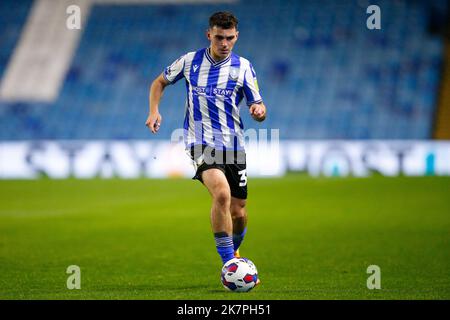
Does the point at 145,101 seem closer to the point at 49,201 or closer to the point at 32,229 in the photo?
the point at 49,201

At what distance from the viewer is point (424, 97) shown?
1065 inches

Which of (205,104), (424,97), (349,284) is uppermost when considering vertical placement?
(424,97)

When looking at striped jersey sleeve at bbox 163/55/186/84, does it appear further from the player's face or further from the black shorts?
the black shorts

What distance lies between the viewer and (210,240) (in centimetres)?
1145

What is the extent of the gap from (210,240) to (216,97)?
388cm

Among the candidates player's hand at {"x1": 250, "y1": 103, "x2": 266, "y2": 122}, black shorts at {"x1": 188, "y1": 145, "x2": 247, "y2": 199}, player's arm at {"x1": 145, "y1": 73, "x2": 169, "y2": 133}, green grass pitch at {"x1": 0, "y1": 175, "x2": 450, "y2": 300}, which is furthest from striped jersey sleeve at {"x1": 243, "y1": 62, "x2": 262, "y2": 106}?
green grass pitch at {"x1": 0, "y1": 175, "x2": 450, "y2": 300}

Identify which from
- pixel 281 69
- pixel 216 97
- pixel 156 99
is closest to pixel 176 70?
pixel 156 99

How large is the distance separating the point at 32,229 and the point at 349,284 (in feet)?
20.5

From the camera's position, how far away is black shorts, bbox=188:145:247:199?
7.79 meters

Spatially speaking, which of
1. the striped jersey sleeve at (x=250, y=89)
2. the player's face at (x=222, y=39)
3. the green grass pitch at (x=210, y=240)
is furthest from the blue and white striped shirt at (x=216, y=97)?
the green grass pitch at (x=210, y=240)

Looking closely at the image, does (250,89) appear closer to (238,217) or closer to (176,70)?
(176,70)

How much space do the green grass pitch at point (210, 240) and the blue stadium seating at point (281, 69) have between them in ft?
21.6

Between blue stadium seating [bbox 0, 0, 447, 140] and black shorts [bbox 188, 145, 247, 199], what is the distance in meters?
18.2

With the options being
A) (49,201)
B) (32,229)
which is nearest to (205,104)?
(32,229)
